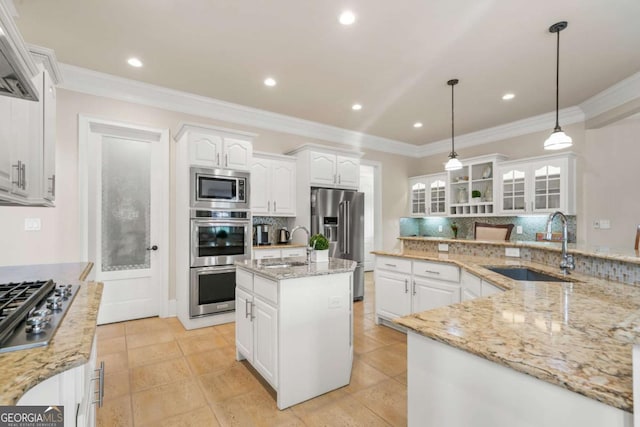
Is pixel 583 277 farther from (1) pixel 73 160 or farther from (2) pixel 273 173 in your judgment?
(1) pixel 73 160

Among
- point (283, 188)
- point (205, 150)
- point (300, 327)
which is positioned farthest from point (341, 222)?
point (300, 327)

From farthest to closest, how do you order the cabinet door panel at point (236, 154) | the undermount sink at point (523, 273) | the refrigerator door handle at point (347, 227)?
the refrigerator door handle at point (347, 227)
the cabinet door panel at point (236, 154)
the undermount sink at point (523, 273)

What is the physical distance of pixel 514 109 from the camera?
449cm

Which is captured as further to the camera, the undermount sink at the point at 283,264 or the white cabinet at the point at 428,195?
the white cabinet at the point at 428,195

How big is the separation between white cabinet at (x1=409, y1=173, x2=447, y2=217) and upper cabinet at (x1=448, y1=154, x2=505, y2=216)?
0.18 m

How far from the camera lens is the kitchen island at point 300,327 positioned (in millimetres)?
1989

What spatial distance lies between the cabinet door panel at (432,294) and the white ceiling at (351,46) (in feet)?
7.42

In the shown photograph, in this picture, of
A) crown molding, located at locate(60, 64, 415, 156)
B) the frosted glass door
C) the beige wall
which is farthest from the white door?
crown molding, located at locate(60, 64, 415, 156)

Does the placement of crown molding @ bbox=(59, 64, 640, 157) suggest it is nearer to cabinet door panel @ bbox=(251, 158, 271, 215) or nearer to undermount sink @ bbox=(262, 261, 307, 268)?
cabinet door panel @ bbox=(251, 158, 271, 215)

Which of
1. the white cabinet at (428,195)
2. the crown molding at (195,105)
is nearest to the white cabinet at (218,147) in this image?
the crown molding at (195,105)

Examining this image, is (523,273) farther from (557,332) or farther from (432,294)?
(557,332)

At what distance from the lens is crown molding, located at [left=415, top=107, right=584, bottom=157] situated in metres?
4.46

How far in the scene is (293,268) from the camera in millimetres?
2264

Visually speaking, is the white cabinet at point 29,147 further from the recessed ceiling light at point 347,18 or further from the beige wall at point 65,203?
the recessed ceiling light at point 347,18
